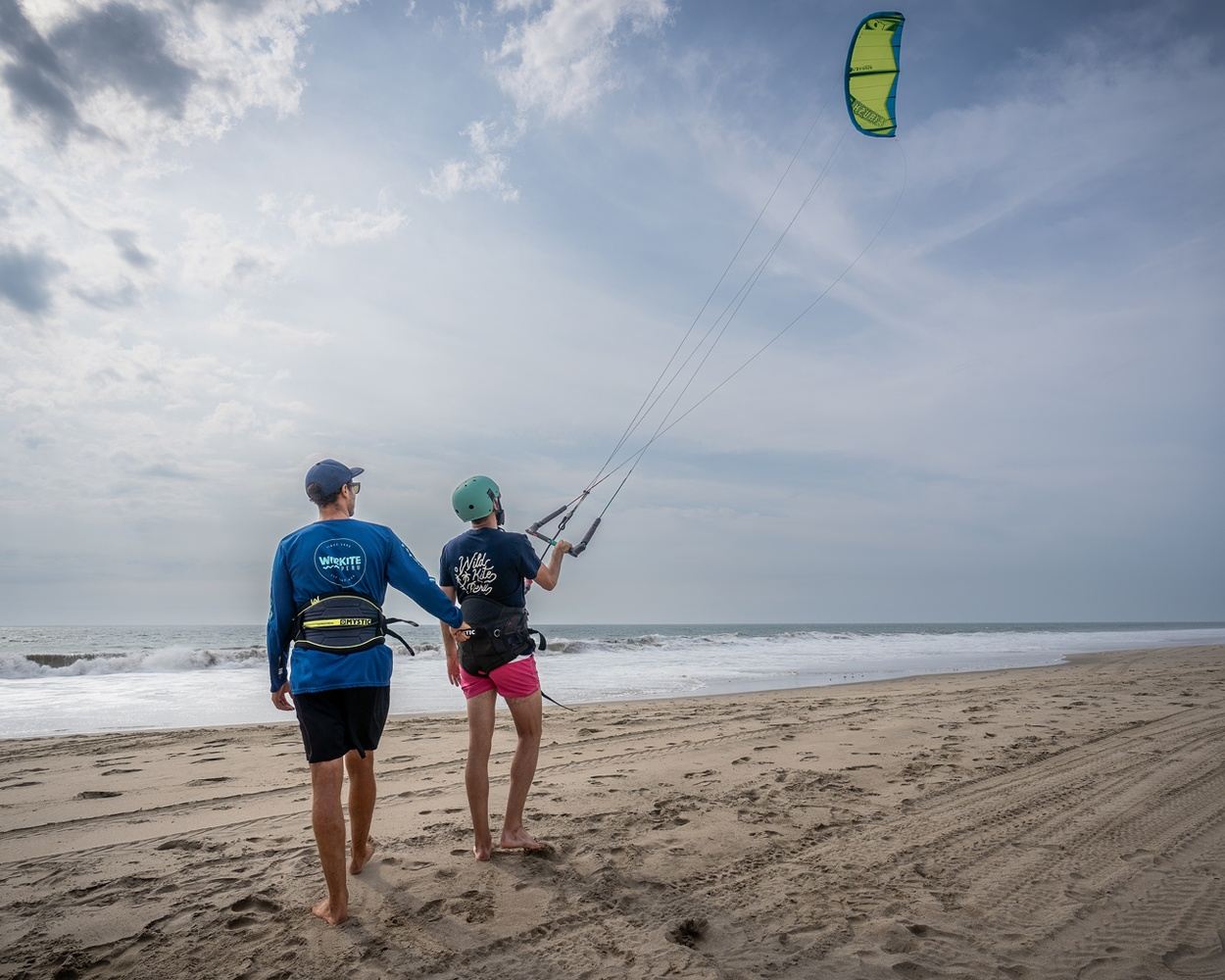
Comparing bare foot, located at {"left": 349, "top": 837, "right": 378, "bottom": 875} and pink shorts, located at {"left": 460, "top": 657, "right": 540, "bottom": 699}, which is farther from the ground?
pink shorts, located at {"left": 460, "top": 657, "right": 540, "bottom": 699}

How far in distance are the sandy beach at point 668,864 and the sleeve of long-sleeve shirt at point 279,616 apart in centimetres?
104

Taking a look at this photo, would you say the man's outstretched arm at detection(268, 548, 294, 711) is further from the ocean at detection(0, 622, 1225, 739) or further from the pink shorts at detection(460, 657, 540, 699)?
the ocean at detection(0, 622, 1225, 739)

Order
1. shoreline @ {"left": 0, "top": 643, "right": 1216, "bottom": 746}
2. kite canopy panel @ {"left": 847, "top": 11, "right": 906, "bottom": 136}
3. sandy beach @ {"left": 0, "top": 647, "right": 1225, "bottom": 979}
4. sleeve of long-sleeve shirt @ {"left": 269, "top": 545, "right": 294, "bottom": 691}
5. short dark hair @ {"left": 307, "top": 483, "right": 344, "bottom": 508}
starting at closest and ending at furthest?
sandy beach @ {"left": 0, "top": 647, "right": 1225, "bottom": 979}
sleeve of long-sleeve shirt @ {"left": 269, "top": 545, "right": 294, "bottom": 691}
short dark hair @ {"left": 307, "top": 483, "right": 344, "bottom": 508}
kite canopy panel @ {"left": 847, "top": 11, "right": 906, "bottom": 136}
shoreline @ {"left": 0, "top": 643, "right": 1216, "bottom": 746}

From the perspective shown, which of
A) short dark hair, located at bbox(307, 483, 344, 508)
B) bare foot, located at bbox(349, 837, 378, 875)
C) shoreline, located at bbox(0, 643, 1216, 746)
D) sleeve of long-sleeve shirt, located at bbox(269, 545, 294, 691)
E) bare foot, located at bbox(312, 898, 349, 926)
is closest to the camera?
bare foot, located at bbox(312, 898, 349, 926)

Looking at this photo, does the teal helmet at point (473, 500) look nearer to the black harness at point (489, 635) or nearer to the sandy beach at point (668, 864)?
the black harness at point (489, 635)

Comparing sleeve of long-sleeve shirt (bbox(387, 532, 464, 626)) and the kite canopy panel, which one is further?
the kite canopy panel

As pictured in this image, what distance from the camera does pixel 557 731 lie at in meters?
7.68

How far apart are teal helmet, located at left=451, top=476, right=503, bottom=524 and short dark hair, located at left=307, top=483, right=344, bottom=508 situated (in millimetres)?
752

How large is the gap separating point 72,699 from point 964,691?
1419 centimetres

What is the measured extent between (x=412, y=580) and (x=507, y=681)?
0.84 m

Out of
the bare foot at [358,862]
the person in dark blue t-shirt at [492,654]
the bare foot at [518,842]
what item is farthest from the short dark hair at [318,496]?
the bare foot at [518,842]

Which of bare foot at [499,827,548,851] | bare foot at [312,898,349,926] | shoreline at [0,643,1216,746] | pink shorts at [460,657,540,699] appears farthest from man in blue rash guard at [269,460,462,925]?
shoreline at [0,643,1216,746]

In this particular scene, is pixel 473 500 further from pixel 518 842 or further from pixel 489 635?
pixel 518 842

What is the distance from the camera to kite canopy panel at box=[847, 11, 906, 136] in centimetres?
682
